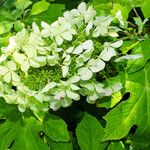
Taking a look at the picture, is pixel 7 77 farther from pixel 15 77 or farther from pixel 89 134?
pixel 89 134

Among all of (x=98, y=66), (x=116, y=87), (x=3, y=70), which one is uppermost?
(x=3, y=70)

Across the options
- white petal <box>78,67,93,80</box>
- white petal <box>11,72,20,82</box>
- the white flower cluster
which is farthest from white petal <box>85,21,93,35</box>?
white petal <box>11,72,20,82</box>

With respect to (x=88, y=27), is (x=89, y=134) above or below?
below

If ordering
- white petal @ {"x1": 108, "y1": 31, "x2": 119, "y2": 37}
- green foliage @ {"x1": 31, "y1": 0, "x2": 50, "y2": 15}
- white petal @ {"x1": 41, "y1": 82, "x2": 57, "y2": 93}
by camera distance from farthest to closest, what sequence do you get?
green foliage @ {"x1": 31, "y1": 0, "x2": 50, "y2": 15}, white petal @ {"x1": 108, "y1": 31, "x2": 119, "y2": 37}, white petal @ {"x1": 41, "y1": 82, "x2": 57, "y2": 93}

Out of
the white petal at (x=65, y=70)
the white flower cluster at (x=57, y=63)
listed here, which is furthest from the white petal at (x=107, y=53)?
the white petal at (x=65, y=70)

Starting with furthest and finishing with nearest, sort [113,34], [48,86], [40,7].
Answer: [40,7] → [113,34] → [48,86]

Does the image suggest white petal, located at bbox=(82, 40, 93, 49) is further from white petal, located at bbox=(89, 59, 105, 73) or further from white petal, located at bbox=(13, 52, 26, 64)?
white petal, located at bbox=(13, 52, 26, 64)

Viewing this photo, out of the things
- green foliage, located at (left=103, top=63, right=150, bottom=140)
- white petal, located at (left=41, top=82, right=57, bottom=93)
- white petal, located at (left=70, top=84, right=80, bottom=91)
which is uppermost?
white petal, located at (left=41, top=82, right=57, bottom=93)

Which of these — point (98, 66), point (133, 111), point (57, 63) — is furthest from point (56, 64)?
point (133, 111)
